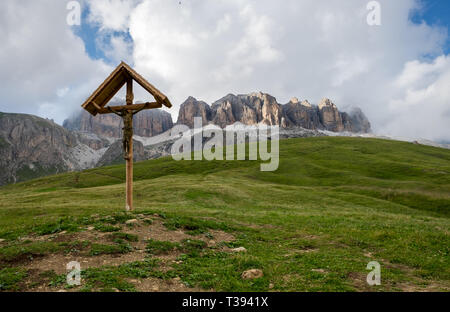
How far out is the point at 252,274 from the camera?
32.4 feet

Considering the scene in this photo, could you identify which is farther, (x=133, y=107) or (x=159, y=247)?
(x=133, y=107)

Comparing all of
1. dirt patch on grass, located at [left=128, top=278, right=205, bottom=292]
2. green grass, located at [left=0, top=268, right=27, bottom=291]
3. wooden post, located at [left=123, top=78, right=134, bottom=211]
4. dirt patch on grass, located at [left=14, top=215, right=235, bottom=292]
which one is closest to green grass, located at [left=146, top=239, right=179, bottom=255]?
dirt patch on grass, located at [left=14, top=215, right=235, bottom=292]

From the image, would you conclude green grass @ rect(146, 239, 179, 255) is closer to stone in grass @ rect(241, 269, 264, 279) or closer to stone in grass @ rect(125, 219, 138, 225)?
stone in grass @ rect(125, 219, 138, 225)

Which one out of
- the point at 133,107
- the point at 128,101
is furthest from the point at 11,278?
the point at 128,101

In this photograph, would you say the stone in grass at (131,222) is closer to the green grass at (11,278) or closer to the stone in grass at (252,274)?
the green grass at (11,278)

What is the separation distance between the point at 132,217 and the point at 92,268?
→ 6.88m

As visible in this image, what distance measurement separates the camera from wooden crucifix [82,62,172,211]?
60.0ft

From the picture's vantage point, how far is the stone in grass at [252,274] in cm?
975

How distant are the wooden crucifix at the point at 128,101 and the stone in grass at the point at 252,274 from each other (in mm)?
11563

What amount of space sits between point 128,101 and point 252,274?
601 inches

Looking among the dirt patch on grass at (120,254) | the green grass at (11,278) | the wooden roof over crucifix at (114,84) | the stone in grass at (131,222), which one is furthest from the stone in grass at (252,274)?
the wooden roof over crucifix at (114,84)

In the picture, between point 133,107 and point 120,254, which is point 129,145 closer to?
point 133,107

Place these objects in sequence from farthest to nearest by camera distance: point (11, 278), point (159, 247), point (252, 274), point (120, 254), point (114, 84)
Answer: point (114, 84)
point (159, 247)
point (120, 254)
point (252, 274)
point (11, 278)
